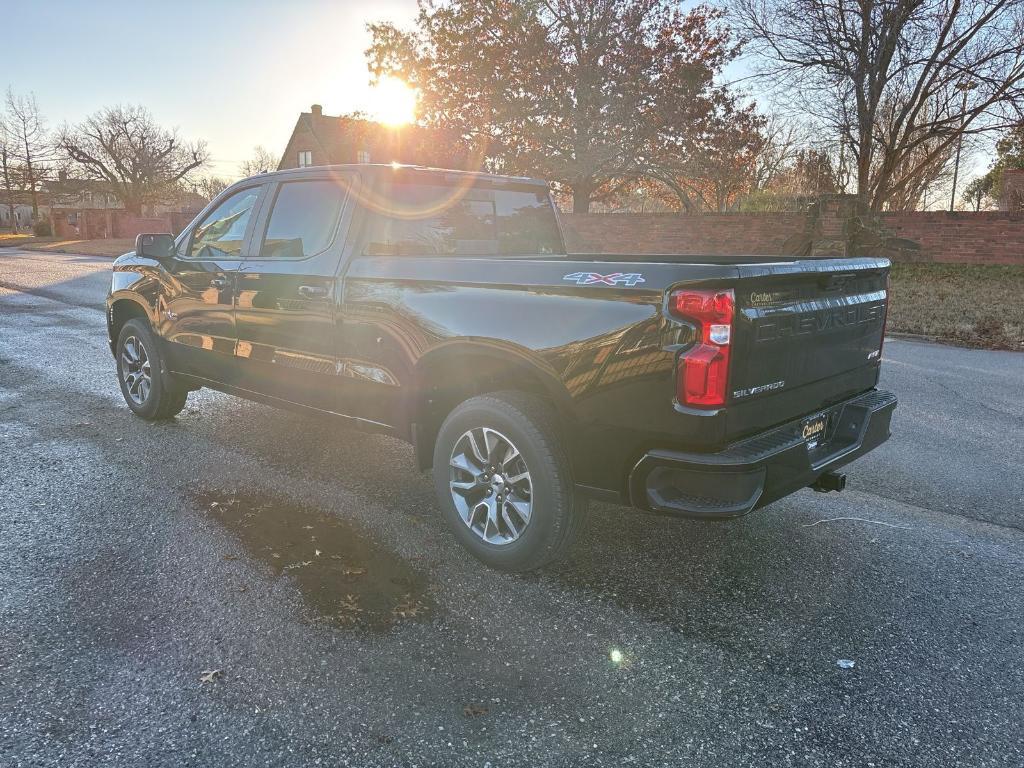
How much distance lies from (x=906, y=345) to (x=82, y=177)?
63.8 metres

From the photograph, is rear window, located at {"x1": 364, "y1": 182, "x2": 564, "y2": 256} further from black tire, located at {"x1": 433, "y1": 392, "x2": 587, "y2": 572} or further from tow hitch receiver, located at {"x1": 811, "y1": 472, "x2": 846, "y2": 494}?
tow hitch receiver, located at {"x1": 811, "y1": 472, "x2": 846, "y2": 494}

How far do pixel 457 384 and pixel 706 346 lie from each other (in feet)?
4.76

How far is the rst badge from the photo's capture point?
2.95 m

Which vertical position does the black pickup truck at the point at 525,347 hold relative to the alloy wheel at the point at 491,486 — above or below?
above

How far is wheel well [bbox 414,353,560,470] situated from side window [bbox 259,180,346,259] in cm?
116

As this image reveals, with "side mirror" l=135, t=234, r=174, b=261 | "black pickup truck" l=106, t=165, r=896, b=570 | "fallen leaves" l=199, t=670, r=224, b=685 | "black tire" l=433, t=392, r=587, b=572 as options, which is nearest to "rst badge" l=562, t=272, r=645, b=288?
"black pickup truck" l=106, t=165, r=896, b=570

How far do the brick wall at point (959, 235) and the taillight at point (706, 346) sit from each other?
1622 centimetres

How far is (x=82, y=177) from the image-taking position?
58.2 meters

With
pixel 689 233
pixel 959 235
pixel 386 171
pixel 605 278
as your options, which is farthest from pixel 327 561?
pixel 689 233

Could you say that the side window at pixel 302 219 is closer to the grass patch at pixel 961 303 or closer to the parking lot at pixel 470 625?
the parking lot at pixel 470 625

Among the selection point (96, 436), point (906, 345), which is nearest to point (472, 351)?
point (96, 436)

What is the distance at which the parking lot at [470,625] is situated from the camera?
2402 mm

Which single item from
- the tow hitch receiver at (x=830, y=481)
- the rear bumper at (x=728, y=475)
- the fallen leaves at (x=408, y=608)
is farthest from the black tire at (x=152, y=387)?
the tow hitch receiver at (x=830, y=481)

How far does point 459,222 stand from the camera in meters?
4.53
